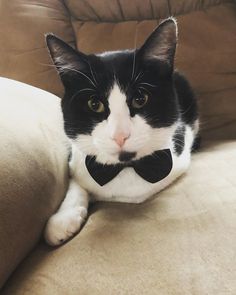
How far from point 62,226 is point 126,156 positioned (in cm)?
21

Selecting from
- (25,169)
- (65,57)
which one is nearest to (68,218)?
(25,169)

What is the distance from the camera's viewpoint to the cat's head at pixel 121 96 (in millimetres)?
882

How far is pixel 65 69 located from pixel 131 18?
0.62m

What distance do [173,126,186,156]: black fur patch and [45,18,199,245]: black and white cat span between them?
47 mm

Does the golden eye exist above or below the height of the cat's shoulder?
above

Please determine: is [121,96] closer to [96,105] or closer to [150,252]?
[96,105]

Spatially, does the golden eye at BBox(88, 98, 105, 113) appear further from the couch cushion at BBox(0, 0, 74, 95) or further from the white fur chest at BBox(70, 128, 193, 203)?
the couch cushion at BBox(0, 0, 74, 95)

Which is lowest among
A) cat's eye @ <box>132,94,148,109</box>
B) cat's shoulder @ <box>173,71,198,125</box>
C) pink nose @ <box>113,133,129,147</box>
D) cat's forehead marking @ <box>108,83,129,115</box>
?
cat's shoulder @ <box>173,71,198,125</box>

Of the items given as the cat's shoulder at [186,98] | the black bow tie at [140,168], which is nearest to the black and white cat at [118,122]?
the black bow tie at [140,168]

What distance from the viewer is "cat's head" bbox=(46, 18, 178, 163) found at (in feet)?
2.89

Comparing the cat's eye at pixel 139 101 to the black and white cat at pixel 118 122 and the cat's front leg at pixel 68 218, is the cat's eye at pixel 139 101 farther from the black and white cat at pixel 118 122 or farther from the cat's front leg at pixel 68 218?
the cat's front leg at pixel 68 218

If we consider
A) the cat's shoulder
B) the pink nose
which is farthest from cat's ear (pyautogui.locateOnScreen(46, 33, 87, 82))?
the cat's shoulder

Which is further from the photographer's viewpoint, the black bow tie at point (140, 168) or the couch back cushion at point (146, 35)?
the couch back cushion at point (146, 35)

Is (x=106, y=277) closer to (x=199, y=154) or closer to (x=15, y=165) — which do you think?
(x=15, y=165)
